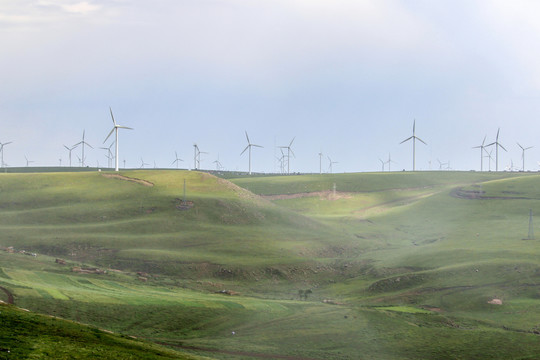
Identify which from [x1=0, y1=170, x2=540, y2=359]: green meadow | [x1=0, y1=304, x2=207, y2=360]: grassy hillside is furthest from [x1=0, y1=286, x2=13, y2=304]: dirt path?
[x1=0, y1=304, x2=207, y2=360]: grassy hillside

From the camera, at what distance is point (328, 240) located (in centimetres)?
12250

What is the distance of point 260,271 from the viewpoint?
94625mm

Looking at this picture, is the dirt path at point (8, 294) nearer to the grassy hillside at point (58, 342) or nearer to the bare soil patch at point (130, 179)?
the grassy hillside at point (58, 342)

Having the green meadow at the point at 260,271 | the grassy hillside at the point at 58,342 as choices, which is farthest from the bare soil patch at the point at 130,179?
the grassy hillside at the point at 58,342

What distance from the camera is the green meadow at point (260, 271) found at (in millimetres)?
57469

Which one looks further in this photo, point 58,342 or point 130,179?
point 130,179

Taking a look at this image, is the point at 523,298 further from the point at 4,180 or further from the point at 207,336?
the point at 4,180

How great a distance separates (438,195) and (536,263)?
94963mm

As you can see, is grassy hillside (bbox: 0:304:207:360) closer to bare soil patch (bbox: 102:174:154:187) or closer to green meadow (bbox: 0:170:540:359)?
green meadow (bbox: 0:170:540:359)

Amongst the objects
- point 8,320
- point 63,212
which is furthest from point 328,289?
point 63,212

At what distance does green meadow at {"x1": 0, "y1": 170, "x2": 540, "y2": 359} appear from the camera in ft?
189

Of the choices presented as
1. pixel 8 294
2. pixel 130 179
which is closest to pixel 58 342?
pixel 8 294

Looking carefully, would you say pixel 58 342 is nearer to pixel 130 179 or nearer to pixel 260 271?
pixel 260 271

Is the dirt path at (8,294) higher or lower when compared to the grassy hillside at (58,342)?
lower
